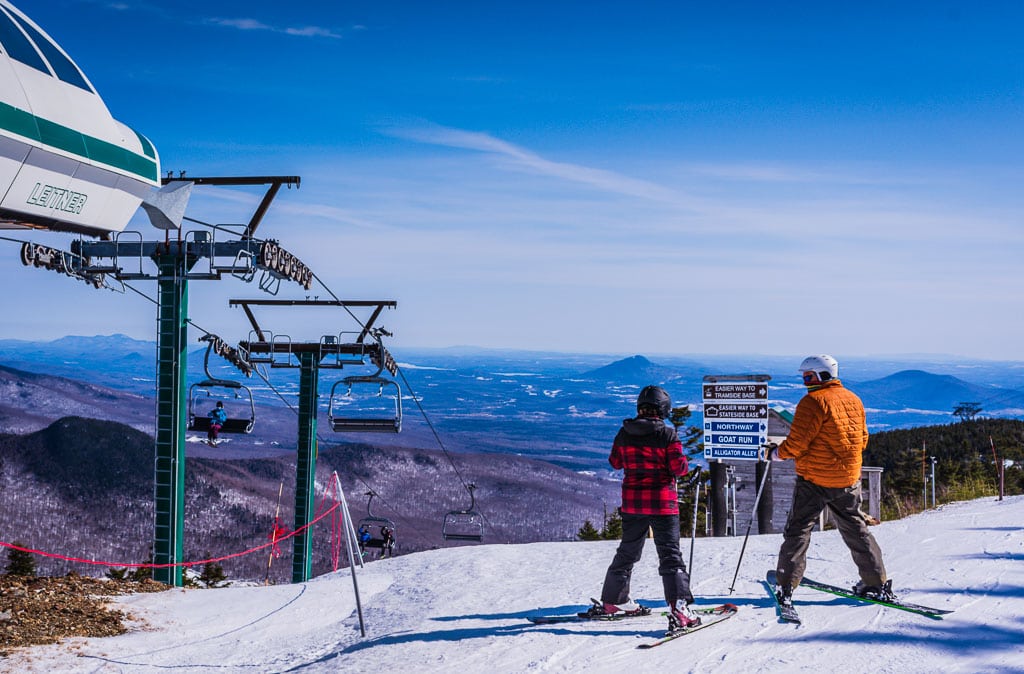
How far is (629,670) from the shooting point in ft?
23.0

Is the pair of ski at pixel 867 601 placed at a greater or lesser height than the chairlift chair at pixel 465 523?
greater

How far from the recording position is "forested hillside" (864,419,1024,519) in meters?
21.6

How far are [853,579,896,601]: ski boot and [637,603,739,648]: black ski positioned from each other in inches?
47.5

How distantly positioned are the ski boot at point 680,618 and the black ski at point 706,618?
27 millimetres

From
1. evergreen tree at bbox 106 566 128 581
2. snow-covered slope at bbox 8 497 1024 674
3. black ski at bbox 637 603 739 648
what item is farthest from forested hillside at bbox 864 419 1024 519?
evergreen tree at bbox 106 566 128 581

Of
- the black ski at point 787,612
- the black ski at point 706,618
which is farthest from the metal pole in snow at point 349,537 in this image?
the black ski at point 787,612

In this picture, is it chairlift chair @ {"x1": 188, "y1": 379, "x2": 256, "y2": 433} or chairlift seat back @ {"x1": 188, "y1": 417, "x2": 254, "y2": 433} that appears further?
chairlift seat back @ {"x1": 188, "y1": 417, "x2": 254, "y2": 433}

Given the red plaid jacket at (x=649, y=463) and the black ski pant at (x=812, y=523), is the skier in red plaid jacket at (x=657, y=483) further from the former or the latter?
the black ski pant at (x=812, y=523)

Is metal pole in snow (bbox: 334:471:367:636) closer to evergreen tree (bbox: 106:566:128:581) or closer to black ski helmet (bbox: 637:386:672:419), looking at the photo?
black ski helmet (bbox: 637:386:672:419)

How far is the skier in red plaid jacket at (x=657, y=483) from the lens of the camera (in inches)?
305

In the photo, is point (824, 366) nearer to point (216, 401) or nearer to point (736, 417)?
point (736, 417)

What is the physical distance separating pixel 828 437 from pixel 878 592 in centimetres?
176

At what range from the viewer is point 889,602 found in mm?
8508

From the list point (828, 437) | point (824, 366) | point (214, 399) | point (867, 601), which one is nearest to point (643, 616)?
point (867, 601)
